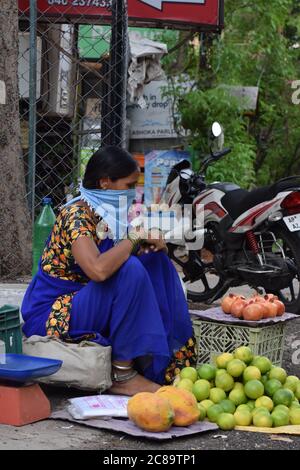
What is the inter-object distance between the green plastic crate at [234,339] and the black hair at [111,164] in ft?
3.17

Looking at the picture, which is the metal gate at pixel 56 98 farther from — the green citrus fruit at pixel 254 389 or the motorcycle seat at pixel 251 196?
the green citrus fruit at pixel 254 389

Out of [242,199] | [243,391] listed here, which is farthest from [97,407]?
[242,199]

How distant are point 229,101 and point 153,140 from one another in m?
1.18

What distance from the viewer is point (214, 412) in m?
3.86

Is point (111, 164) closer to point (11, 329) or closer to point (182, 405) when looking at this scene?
point (11, 329)

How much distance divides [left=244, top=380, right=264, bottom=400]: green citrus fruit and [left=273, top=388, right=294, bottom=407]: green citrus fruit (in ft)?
0.22

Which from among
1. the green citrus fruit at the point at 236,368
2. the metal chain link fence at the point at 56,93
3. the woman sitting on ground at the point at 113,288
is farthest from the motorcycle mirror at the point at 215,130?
the green citrus fruit at the point at 236,368

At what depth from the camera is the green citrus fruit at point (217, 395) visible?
156 inches

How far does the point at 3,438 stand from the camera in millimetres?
3541

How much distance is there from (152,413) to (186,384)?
0.47 metres

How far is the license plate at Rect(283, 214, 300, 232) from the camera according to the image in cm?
610

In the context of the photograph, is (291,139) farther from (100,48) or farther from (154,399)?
(154,399)

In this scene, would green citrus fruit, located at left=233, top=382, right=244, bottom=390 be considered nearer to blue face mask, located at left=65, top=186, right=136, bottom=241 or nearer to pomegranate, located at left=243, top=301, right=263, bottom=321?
pomegranate, located at left=243, top=301, right=263, bottom=321
